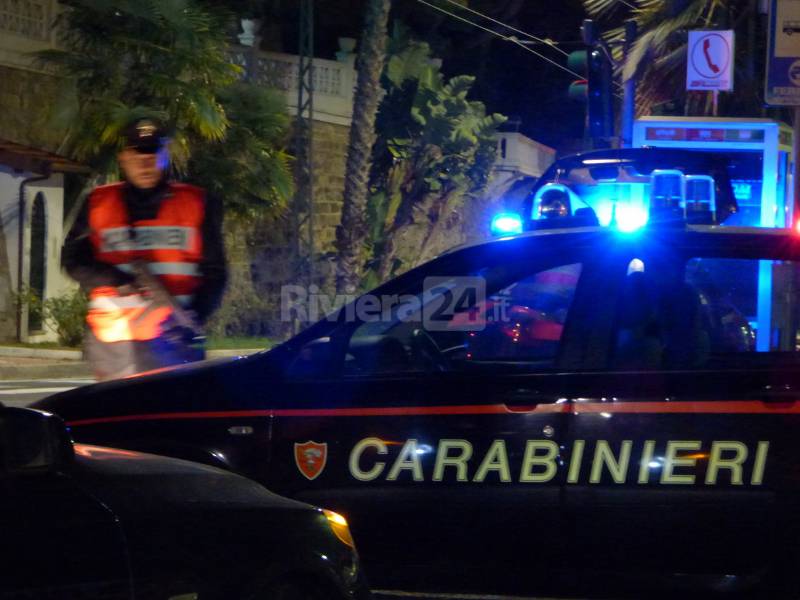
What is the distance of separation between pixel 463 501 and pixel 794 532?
1.15 meters

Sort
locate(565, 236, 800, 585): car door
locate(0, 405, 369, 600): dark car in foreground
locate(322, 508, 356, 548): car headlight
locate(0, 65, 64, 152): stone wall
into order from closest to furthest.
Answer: locate(0, 405, 369, 600): dark car in foreground → locate(322, 508, 356, 548): car headlight → locate(565, 236, 800, 585): car door → locate(0, 65, 64, 152): stone wall

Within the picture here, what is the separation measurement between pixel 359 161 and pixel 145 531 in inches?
863

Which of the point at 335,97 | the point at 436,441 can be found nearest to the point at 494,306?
the point at 436,441

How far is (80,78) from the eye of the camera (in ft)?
66.2

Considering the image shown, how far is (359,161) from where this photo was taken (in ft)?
81.4

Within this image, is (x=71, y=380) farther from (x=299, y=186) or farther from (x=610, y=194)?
(x=299, y=186)

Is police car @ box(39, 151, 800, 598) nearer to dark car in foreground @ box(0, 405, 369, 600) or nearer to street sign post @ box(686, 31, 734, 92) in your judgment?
dark car in foreground @ box(0, 405, 369, 600)

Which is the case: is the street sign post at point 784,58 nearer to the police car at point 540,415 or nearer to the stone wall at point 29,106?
the police car at point 540,415

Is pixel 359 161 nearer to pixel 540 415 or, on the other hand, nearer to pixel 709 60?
pixel 709 60

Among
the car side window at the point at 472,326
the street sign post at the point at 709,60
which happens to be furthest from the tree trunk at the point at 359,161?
the car side window at the point at 472,326

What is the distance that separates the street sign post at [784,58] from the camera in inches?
343

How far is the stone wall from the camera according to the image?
20.4 meters

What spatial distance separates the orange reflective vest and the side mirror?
9.71 ft

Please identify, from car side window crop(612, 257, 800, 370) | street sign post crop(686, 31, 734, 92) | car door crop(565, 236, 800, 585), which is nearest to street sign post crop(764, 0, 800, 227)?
car side window crop(612, 257, 800, 370)
